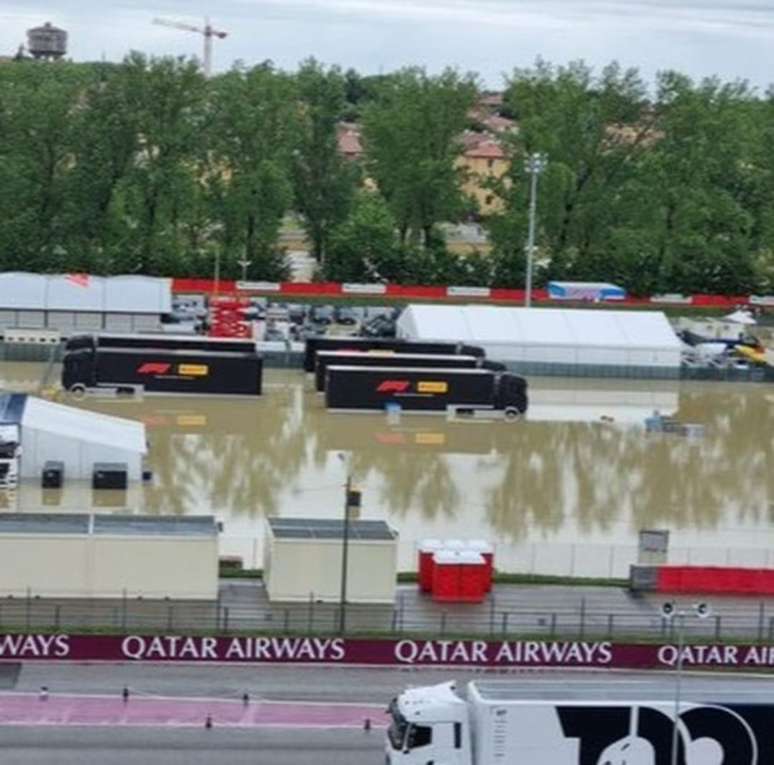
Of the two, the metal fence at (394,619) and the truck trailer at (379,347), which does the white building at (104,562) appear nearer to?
the metal fence at (394,619)

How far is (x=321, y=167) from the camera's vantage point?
207 ft

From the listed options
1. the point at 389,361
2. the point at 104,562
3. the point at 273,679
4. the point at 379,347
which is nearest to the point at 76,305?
the point at 379,347

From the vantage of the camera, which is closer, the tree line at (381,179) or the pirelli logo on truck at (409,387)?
the pirelli logo on truck at (409,387)

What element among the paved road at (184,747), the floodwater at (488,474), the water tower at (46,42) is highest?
the water tower at (46,42)

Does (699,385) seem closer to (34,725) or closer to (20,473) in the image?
(20,473)

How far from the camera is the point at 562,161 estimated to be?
198 ft

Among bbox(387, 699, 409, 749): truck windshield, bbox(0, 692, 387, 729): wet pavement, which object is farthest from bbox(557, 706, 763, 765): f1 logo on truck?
bbox(0, 692, 387, 729): wet pavement

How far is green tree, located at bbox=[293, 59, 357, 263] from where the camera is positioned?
62.7 metres

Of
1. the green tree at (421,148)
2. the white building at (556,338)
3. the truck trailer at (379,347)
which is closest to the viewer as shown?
the truck trailer at (379,347)

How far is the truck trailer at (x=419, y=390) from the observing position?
39.7m

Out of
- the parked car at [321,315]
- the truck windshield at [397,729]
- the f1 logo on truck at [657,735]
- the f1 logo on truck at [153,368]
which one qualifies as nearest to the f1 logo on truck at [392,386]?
the f1 logo on truck at [153,368]

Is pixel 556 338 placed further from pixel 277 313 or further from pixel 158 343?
pixel 158 343

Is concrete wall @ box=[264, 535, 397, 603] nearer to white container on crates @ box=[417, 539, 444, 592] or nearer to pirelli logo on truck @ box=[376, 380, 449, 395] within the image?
white container on crates @ box=[417, 539, 444, 592]

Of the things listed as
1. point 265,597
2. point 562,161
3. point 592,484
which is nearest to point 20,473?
point 265,597
